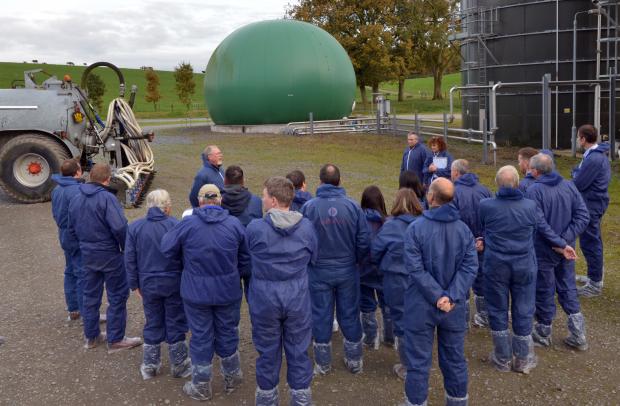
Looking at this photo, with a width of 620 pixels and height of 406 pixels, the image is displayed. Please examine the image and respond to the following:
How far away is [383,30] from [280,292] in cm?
3619

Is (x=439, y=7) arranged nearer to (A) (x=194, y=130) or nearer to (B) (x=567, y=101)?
(A) (x=194, y=130)

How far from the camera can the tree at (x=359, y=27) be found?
37031mm

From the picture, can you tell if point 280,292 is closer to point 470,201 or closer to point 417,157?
point 470,201

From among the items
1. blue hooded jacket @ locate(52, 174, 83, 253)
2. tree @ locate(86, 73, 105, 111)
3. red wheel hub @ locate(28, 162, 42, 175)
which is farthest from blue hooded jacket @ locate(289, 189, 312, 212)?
tree @ locate(86, 73, 105, 111)

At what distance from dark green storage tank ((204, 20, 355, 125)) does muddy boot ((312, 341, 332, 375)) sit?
61.5ft

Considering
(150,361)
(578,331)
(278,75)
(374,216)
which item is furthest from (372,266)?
(278,75)

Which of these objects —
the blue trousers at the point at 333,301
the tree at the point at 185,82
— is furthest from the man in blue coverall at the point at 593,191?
the tree at the point at 185,82

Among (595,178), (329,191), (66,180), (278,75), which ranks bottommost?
(595,178)

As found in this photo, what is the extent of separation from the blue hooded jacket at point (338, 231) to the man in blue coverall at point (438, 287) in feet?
2.55

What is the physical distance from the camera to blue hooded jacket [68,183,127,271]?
5121 millimetres

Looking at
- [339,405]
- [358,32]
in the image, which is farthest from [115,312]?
[358,32]

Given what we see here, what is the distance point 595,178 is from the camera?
6.22 meters

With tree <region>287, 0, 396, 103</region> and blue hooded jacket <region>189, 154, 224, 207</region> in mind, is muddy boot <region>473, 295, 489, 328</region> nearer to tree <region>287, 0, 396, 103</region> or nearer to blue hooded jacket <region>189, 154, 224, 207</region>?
blue hooded jacket <region>189, 154, 224, 207</region>

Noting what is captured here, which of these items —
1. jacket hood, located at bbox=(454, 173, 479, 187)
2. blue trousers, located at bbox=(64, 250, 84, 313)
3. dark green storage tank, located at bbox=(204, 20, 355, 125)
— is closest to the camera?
blue trousers, located at bbox=(64, 250, 84, 313)
